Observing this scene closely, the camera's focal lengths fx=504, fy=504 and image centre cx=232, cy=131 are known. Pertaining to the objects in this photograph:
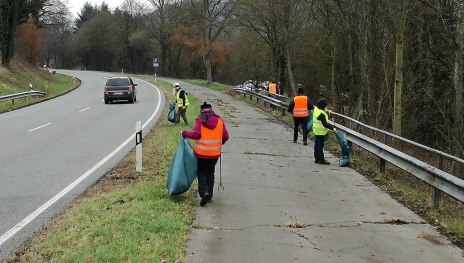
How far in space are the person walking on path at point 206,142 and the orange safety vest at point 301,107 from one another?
7.70m

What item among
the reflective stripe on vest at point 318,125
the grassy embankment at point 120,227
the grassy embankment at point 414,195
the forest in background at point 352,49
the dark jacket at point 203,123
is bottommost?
the grassy embankment at point 414,195

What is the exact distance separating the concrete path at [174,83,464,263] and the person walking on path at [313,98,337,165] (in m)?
0.40

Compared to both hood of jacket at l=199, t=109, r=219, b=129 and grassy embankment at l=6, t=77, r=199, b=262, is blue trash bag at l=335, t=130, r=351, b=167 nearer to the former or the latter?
grassy embankment at l=6, t=77, r=199, b=262

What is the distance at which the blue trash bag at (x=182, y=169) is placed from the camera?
764 centimetres

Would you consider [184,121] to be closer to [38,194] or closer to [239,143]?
[239,143]

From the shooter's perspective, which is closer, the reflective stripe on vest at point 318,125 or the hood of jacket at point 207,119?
the hood of jacket at point 207,119

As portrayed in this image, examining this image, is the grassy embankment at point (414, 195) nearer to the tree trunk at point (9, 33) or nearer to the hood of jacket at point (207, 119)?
the hood of jacket at point (207, 119)

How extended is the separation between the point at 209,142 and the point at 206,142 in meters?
0.05

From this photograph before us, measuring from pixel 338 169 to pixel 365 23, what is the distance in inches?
297

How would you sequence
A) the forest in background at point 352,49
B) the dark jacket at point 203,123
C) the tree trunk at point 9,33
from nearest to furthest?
the dark jacket at point 203,123
the forest in background at point 352,49
the tree trunk at point 9,33

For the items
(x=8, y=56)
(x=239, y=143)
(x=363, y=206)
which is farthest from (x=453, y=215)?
(x=8, y=56)

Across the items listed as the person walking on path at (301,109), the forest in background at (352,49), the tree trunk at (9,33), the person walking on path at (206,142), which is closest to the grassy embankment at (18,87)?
the tree trunk at (9,33)

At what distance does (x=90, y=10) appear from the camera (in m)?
115

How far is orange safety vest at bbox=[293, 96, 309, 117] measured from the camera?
49.7 feet
